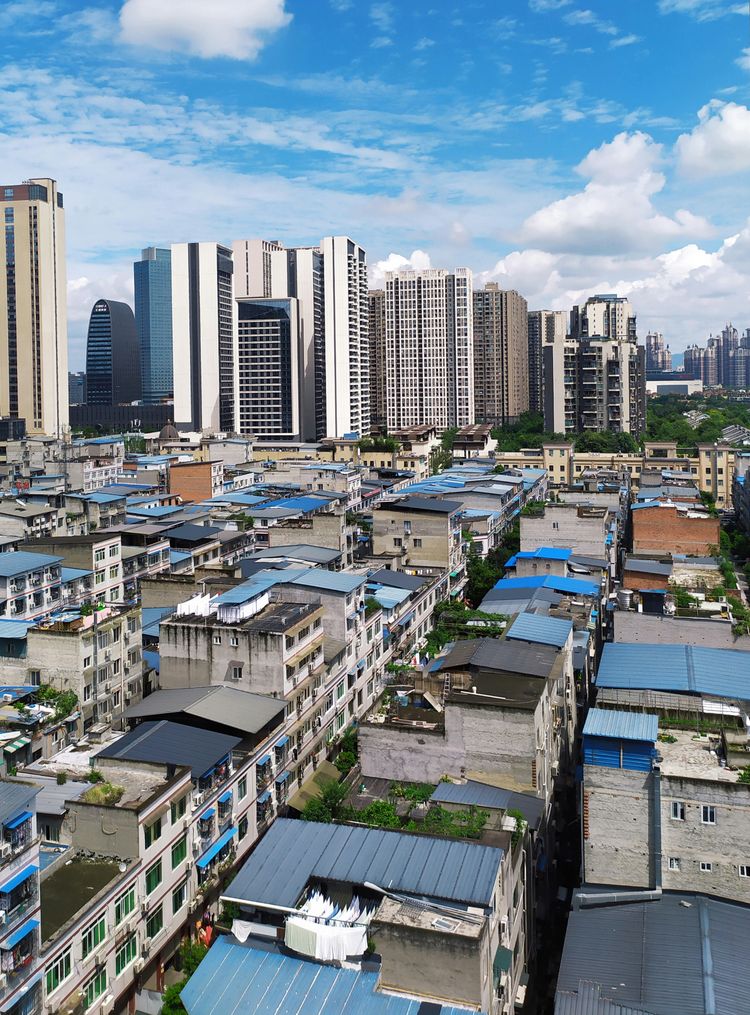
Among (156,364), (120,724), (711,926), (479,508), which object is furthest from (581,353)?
(156,364)

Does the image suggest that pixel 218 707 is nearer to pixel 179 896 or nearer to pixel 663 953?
pixel 179 896

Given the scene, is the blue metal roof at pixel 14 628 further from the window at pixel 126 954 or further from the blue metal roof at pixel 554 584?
the blue metal roof at pixel 554 584

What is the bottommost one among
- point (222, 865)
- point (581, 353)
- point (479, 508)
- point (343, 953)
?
point (222, 865)

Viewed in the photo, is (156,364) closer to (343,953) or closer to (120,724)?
(120,724)

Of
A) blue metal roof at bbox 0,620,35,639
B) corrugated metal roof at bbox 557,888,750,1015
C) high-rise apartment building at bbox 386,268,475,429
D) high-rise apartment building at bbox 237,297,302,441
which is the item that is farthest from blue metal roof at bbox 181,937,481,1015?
high-rise apartment building at bbox 386,268,475,429

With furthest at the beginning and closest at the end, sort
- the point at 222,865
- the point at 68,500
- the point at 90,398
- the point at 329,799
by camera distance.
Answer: the point at 90,398 < the point at 68,500 < the point at 222,865 < the point at 329,799

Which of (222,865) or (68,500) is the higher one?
(68,500)

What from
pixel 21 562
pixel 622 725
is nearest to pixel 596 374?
pixel 21 562

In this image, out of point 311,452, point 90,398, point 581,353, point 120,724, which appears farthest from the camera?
point 90,398
